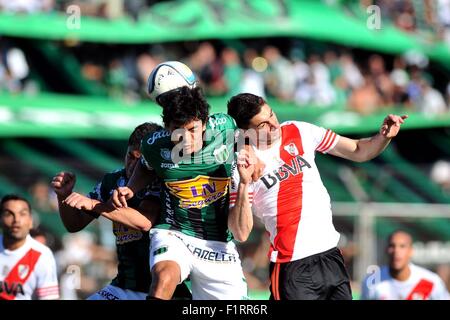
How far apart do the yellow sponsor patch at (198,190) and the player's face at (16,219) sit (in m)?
2.74

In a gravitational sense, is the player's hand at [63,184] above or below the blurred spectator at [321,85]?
below

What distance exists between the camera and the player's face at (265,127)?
7832 mm

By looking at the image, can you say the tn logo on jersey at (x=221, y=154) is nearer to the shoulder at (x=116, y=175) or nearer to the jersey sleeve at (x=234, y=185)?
the jersey sleeve at (x=234, y=185)

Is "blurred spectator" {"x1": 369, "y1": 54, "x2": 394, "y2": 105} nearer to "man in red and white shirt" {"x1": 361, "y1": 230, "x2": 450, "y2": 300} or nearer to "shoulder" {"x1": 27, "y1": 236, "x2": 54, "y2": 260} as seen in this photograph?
"man in red and white shirt" {"x1": 361, "y1": 230, "x2": 450, "y2": 300}

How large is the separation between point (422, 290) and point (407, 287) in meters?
0.18

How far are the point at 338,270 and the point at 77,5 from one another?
13.7 m

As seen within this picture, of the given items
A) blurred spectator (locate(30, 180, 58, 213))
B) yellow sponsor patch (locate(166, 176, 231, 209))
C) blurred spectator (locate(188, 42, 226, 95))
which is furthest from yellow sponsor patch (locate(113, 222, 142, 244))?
blurred spectator (locate(188, 42, 226, 95))

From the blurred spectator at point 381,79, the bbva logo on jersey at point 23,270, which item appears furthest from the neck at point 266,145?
the blurred spectator at point 381,79

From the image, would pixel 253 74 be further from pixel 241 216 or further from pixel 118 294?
pixel 241 216

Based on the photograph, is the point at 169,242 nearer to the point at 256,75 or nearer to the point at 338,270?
the point at 338,270

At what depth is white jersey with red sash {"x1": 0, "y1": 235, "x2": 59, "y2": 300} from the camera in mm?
9953

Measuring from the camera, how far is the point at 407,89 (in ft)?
75.0
